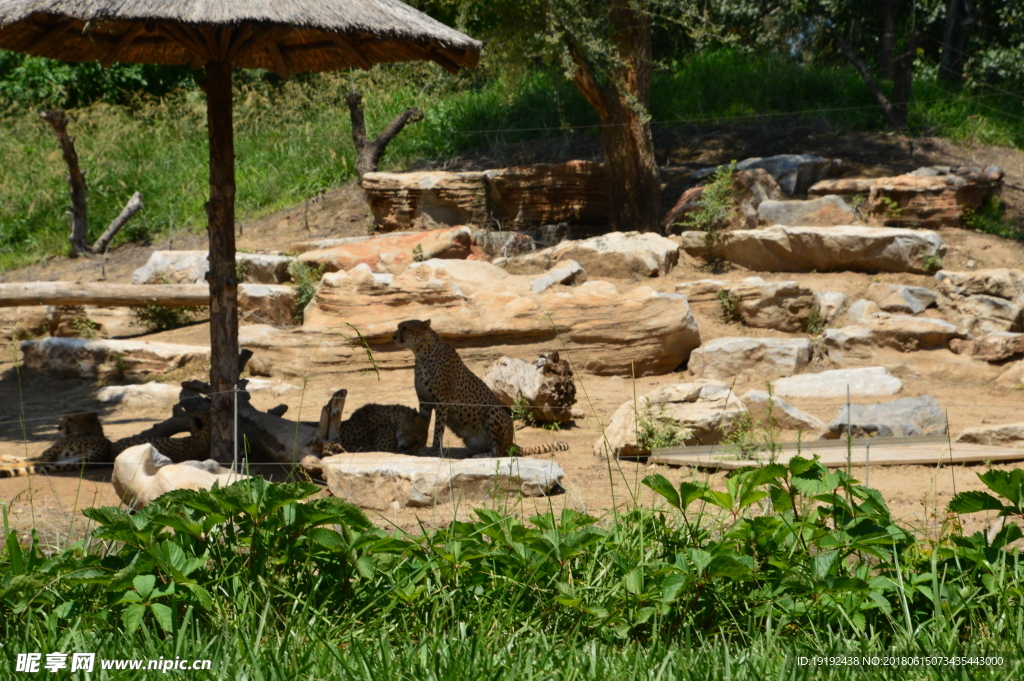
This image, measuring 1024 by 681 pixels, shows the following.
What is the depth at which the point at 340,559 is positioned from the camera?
2502 millimetres

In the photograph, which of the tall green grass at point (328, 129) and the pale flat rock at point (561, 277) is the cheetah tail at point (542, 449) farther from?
the tall green grass at point (328, 129)

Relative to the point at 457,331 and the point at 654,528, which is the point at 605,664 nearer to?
the point at 654,528

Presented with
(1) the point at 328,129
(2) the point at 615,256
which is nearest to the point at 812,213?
(2) the point at 615,256

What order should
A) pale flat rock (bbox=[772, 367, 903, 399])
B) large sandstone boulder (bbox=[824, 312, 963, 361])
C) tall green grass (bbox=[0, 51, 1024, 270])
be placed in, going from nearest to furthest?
pale flat rock (bbox=[772, 367, 903, 399])
large sandstone boulder (bbox=[824, 312, 963, 361])
tall green grass (bbox=[0, 51, 1024, 270])

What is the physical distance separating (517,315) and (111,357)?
408 cm

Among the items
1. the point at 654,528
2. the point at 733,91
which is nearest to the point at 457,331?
the point at 654,528

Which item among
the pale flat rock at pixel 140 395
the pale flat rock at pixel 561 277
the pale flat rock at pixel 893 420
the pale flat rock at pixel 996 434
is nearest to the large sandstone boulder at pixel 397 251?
the pale flat rock at pixel 561 277

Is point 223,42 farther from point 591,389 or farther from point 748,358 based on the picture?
point 748,358

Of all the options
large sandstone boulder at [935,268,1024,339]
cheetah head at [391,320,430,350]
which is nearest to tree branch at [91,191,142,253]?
cheetah head at [391,320,430,350]

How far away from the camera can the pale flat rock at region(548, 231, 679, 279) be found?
9578mm

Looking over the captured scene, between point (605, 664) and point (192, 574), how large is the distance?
3.85 feet

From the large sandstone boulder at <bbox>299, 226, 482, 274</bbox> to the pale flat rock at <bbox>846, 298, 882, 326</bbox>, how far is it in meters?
4.17

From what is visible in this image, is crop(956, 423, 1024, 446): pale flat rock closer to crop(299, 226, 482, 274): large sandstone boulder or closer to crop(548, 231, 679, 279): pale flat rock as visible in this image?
crop(548, 231, 679, 279): pale flat rock

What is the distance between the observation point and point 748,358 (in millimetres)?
7715
